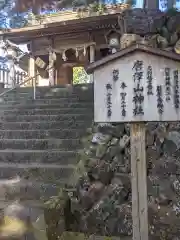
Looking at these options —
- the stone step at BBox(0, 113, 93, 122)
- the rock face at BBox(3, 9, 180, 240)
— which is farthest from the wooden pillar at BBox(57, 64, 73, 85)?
the rock face at BBox(3, 9, 180, 240)

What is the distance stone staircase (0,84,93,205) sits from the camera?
6098 mm

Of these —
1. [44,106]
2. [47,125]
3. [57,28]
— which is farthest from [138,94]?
[57,28]

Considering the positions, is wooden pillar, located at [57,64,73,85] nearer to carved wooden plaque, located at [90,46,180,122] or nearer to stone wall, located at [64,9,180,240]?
stone wall, located at [64,9,180,240]

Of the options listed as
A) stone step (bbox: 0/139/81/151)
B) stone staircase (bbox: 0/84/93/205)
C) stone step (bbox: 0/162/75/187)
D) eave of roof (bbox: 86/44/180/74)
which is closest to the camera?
eave of roof (bbox: 86/44/180/74)

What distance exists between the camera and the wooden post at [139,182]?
3.09 meters

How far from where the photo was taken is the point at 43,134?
7.48 metres

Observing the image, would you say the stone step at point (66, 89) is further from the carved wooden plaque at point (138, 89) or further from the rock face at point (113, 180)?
the carved wooden plaque at point (138, 89)

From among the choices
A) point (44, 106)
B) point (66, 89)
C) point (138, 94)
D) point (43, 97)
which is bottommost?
point (138, 94)

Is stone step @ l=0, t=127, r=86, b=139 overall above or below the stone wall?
above

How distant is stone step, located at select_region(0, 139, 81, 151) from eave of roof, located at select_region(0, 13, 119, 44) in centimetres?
662

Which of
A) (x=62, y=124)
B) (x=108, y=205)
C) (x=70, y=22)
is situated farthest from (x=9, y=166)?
(x=70, y=22)

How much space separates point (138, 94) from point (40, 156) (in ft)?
13.4

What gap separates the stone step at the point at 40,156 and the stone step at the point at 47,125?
1.09 metres

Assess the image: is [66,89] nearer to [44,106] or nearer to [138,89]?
[44,106]
